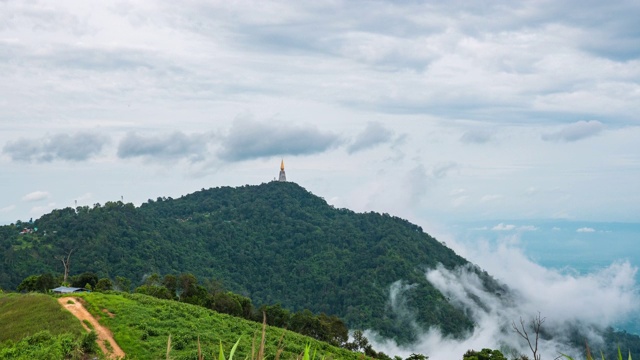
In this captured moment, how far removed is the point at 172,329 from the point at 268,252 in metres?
80.4

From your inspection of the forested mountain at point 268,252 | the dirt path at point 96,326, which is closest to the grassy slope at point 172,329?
the dirt path at point 96,326

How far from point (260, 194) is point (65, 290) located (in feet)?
321

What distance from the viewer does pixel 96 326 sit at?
33594 millimetres

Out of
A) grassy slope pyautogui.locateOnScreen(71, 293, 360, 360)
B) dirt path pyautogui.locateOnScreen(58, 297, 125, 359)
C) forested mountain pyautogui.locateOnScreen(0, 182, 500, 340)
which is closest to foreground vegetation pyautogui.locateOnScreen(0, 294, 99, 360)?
dirt path pyautogui.locateOnScreen(58, 297, 125, 359)

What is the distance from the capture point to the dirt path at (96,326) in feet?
98.0

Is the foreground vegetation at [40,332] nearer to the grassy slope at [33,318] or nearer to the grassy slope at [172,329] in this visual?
the grassy slope at [33,318]

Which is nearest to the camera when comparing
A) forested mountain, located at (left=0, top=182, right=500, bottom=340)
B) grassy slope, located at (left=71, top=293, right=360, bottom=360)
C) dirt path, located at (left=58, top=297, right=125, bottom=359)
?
dirt path, located at (left=58, top=297, right=125, bottom=359)

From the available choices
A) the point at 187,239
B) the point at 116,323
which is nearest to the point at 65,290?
the point at 116,323

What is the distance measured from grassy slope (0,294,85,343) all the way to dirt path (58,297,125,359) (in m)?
0.72

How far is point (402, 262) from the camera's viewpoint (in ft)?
343

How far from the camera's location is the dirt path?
2987cm

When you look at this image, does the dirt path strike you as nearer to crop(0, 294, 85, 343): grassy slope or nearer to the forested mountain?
crop(0, 294, 85, 343): grassy slope

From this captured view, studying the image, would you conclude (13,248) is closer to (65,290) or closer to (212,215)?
(65,290)

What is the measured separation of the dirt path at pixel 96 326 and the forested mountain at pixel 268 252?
3792 cm
